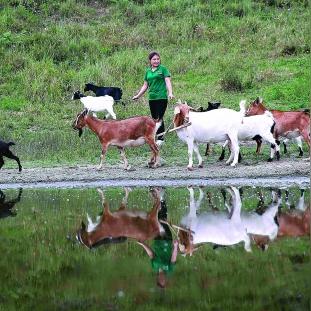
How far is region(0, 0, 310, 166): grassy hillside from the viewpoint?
22062 mm

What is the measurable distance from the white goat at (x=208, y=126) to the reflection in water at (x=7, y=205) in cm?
346

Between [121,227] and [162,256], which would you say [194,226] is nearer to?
[121,227]

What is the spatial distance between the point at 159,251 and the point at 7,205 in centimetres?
470

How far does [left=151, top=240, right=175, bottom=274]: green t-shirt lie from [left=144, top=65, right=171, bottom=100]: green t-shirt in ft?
24.0

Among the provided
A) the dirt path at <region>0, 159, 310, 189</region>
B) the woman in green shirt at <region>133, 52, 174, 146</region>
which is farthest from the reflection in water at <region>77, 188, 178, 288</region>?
the woman in green shirt at <region>133, 52, 174, 146</region>

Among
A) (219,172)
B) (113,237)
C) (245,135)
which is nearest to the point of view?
(113,237)

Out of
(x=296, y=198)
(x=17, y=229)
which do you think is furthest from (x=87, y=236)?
(x=296, y=198)

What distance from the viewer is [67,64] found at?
2706 centimetres

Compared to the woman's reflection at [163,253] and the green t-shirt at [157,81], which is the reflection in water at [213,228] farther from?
the green t-shirt at [157,81]

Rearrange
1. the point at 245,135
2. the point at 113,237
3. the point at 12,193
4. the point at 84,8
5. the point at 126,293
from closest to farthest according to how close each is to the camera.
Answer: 1. the point at 126,293
2. the point at 113,237
3. the point at 12,193
4. the point at 245,135
5. the point at 84,8

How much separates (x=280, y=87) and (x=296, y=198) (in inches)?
440

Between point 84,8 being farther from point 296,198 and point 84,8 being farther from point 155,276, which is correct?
point 155,276

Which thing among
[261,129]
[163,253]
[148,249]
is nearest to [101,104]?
[261,129]

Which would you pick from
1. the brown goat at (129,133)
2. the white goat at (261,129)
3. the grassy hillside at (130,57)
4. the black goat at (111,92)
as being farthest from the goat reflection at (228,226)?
the black goat at (111,92)
